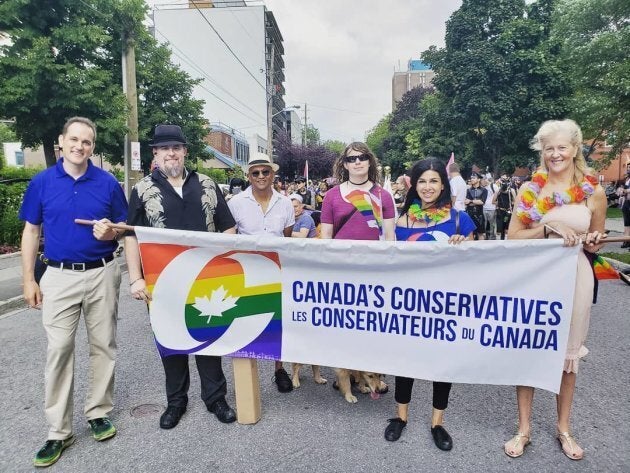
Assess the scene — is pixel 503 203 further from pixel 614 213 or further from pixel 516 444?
pixel 614 213

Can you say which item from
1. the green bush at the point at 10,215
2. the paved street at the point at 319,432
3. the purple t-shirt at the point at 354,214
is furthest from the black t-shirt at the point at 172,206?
the green bush at the point at 10,215

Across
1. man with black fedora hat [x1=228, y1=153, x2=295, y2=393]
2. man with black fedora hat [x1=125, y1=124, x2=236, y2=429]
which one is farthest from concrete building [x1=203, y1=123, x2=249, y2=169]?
man with black fedora hat [x1=125, y1=124, x2=236, y2=429]

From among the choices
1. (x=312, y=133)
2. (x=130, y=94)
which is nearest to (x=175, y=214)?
(x=130, y=94)

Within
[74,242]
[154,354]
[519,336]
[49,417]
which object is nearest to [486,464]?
[519,336]

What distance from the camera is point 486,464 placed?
294cm

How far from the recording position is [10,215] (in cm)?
1164

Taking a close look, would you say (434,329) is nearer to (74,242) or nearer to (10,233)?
(74,242)

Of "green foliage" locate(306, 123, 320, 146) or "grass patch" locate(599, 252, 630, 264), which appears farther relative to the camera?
"green foliage" locate(306, 123, 320, 146)

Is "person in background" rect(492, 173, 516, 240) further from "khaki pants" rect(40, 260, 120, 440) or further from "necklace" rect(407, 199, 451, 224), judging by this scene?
"khaki pants" rect(40, 260, 120, 440)

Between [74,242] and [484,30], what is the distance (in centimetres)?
3372

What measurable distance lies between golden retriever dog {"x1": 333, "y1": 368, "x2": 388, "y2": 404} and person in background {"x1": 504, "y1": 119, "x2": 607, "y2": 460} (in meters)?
1.10

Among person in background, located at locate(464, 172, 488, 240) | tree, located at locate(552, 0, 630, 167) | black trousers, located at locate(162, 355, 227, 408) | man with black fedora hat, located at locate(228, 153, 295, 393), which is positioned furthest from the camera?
tree, located at locate(552, 0, 630, 167)

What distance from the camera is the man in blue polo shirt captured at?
3131 millimetres

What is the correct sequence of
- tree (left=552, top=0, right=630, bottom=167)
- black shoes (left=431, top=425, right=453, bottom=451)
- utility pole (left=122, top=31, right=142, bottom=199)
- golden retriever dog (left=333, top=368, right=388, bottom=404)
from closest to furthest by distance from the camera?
1. black shoes (left=431, top=425, right=453, bottom=451)
2. golden retriever dog (left=333, top=368, right=388, bottom=404)
3. utility pole (left=122, top=31, right=142, bottom=199)
4. tree (left=552, top=0, right=630, bottom=167)
